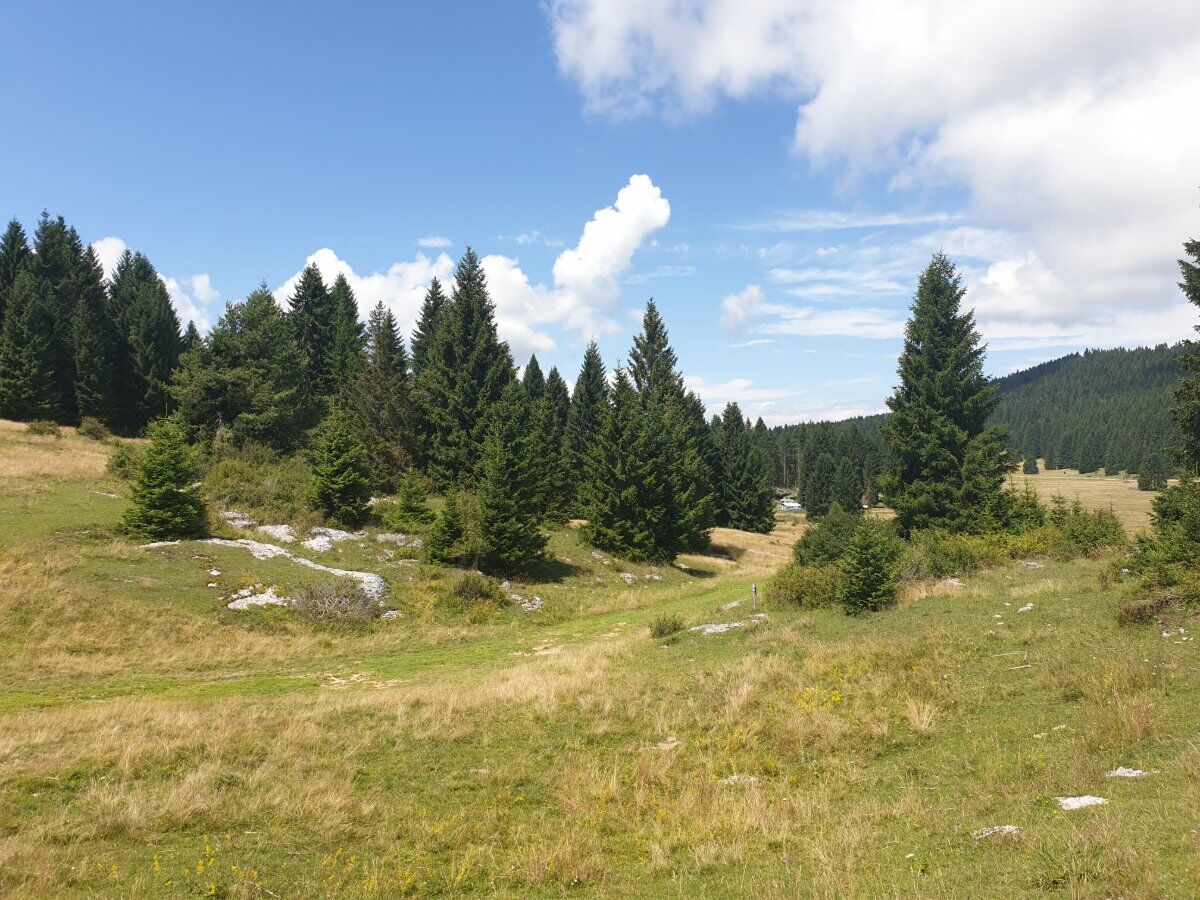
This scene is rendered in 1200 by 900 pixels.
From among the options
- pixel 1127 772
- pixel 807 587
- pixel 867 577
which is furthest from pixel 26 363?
pixel 1127 772

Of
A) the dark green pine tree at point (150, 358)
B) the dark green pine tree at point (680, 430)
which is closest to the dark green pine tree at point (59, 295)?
the dark green pine tree at point (150, 358)

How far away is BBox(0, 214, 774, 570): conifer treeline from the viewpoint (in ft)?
141

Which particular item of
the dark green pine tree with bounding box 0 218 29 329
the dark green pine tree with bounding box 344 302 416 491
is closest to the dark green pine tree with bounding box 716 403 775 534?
the dark green pine tree with bounding box 344 302 416 491

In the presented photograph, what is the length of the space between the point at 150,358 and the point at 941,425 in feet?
246

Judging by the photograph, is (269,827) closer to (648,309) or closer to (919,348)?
(919,348)

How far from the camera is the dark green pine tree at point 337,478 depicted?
3453cm

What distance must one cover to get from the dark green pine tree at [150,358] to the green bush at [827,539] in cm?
6284

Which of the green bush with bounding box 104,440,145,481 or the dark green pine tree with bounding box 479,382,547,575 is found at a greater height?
the green bush with bounding box 104,440,145,481

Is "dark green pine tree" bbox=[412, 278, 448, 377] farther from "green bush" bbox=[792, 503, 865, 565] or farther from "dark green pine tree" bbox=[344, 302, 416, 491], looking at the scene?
"green bush" bbox=[792, 503, 865, 565]

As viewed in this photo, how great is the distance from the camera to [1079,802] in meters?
6.88

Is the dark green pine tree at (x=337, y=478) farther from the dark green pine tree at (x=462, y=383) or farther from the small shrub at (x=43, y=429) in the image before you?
the small shrub at (x=43, y=429)

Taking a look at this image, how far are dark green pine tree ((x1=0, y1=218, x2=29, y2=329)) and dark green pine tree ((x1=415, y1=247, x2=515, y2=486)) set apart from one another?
54.4 metres

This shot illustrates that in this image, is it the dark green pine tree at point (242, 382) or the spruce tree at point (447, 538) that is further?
the dark green pine tree at point (242, 382)

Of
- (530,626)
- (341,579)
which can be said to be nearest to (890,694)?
(530,626)
